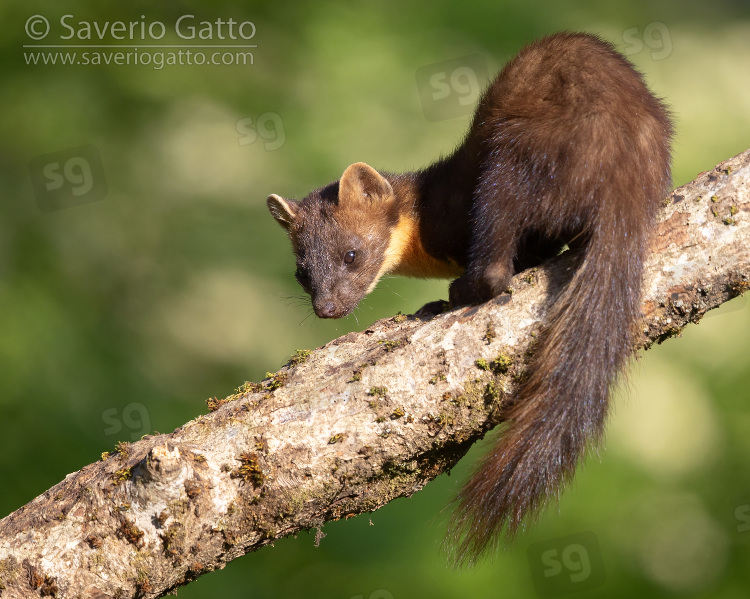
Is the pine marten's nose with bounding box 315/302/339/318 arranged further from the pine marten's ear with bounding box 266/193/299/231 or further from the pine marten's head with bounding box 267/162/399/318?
the pine marten's ear with bounding box 266/193/299/231

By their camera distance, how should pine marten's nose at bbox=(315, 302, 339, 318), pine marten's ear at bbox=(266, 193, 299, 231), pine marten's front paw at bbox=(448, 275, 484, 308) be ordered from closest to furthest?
1. pine marten's front paw at bbox=(448, 275, 484, 308)
2. pine marten's nose at bbox=(315, 302, 339, 318)
3. pine marten's ear at bbox=(266, 193, 299, 231)

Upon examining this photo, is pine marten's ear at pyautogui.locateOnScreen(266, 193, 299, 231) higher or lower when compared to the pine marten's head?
higher

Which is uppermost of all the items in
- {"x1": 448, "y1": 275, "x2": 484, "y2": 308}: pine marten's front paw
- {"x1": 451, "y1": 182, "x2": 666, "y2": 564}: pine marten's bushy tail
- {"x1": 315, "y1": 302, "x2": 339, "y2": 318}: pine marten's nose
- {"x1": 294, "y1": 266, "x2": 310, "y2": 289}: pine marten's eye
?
{"x1": 294, "y1": 266, "x2": 310, "y2": 289}: pine marten's eye

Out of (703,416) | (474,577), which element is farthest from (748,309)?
(474,577)

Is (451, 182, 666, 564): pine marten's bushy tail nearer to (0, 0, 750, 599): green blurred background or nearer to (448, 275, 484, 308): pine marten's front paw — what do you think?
(448, 275, 484, 308): pine marten's front paw

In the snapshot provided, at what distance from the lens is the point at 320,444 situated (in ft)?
8.93

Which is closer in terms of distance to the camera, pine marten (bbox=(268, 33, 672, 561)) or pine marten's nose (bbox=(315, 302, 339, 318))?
pine marten (bbox=(268, 33, 672, 561))

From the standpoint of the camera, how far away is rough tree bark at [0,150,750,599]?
104 inches

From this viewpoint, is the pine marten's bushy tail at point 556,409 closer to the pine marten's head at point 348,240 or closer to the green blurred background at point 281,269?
the pine marten's head at point 348,240

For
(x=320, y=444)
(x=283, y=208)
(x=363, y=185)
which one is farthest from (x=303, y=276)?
(x=320, y=444)

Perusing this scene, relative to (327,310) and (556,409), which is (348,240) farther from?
(556,409)

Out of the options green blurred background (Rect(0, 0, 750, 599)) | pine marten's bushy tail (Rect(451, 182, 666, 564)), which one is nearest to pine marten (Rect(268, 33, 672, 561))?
pine marten's bushy tail (Rect(451, 182, 666, 564))

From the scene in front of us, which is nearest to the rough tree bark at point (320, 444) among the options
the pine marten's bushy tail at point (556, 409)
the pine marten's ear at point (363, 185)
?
the pine marten's bushy tail at point (556, 409)

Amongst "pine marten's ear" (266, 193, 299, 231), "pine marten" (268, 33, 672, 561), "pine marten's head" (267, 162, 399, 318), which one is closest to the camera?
"pine marten" (268, 33, 672, 561)
